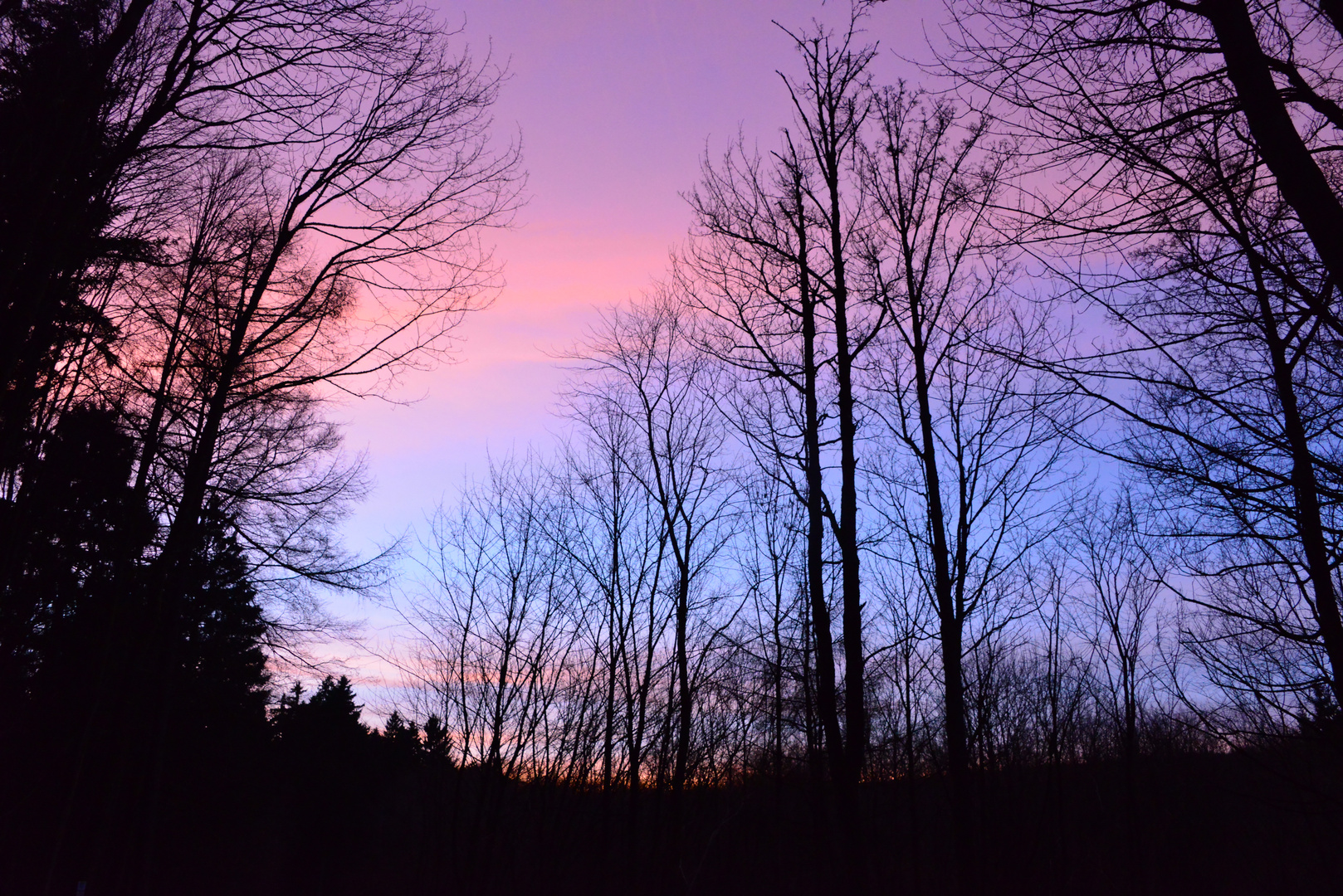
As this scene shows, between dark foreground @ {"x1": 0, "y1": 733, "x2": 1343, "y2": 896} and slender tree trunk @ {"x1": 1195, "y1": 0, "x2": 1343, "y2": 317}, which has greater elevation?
slender tree trunk @ {"x1": 1195, "y1": 0, "x2": 1343, "y2": 317}

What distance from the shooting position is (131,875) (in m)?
8.18

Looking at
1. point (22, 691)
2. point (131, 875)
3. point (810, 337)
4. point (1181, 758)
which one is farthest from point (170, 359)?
point (1181, 758)

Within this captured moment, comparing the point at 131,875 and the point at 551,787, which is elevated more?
the point at 551,787

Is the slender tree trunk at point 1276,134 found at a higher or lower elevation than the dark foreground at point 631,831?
higher

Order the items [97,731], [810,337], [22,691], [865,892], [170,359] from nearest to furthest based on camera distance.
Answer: [865,892] → [170,359] → [810,337] → [22,691] → [97,731]

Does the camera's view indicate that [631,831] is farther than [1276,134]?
Yes

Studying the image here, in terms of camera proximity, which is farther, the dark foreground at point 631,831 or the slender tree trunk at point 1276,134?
the dark foreground at point 631,831

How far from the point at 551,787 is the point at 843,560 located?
8.85 metres

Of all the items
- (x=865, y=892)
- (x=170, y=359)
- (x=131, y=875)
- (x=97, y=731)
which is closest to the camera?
(x=865, y=892)

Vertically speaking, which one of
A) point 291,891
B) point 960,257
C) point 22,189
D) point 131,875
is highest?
point 960,257

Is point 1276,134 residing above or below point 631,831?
above

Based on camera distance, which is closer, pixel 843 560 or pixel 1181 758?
pixel 843 560

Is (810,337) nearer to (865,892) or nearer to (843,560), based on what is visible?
(843,560)

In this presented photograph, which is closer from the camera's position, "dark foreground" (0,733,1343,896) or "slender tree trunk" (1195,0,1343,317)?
"slender tree trunk" (1195,0,1343,317)
